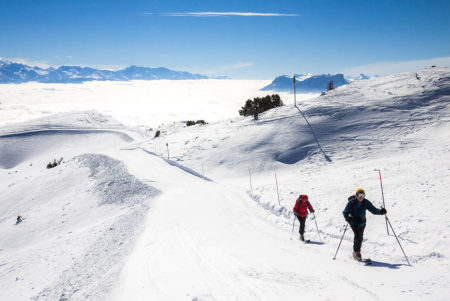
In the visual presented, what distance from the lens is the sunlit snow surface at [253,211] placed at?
288 inches

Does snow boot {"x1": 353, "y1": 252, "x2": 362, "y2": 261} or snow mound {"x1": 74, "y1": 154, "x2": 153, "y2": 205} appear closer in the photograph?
snow boot {"x1": 353, "y1": 252, "x2": 362, "y2": 261}

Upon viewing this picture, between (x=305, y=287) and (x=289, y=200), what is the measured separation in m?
8.27

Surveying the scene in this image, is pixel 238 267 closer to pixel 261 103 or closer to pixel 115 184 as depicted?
pixel 115 184

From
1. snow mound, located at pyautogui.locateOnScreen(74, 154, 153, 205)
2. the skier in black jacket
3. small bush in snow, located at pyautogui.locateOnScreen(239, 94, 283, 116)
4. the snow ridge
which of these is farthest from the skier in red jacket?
small bush in snow, located at pyautogui.locateOnScreen(239, 94, 283, 116)

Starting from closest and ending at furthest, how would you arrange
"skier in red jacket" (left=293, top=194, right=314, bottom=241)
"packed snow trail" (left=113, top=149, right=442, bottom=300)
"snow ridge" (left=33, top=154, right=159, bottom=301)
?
"packed snow trail" (left=113, top=149, right=442, bottom=300) → "snow ridge" (left=33, top=154, right=159, bottom=301) → "skier in red jacket" (left=293, top=194, right=314, bottom=241)

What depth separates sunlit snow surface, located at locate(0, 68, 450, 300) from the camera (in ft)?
24.0

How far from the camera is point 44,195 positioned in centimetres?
2519

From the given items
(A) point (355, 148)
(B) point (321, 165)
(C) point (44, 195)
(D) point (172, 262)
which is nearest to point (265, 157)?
(B) point (321, 165)

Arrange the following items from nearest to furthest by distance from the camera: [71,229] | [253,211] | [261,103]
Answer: [253,211]
[71,229]
[261,103]

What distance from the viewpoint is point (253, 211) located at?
15.0m

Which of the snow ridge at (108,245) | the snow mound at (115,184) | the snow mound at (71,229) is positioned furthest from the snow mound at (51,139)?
the snow ridge at (108,245)

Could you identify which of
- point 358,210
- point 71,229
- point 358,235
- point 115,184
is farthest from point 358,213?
point 115,184

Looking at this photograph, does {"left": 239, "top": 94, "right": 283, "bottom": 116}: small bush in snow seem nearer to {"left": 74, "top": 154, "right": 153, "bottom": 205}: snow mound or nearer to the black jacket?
{"left": 74, "top": 154, "right": 153, "bottom": 205}: snow mound

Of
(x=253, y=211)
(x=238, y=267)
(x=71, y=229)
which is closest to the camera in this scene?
(x=238, y=267)
